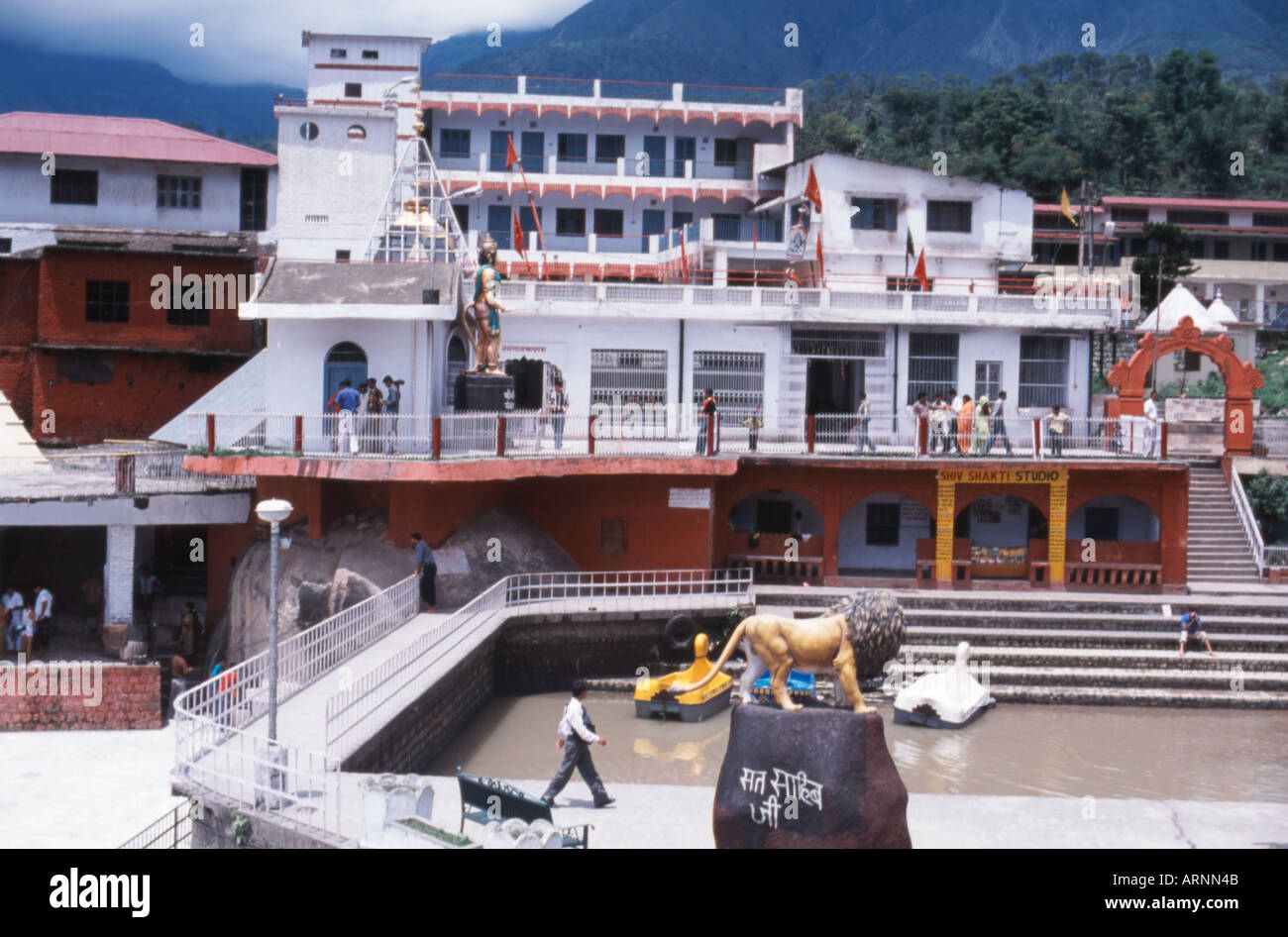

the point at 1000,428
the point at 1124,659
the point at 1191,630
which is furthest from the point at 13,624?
the point at 1191,630

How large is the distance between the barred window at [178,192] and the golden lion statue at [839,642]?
110 ft

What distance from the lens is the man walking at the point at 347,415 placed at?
2684 centimetres

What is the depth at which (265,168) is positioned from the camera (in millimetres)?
A: 43344

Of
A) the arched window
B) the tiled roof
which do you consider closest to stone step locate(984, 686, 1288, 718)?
the arched window

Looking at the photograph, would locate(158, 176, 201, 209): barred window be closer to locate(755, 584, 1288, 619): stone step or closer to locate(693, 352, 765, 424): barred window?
locate(693, 352, 765, 424): barred window

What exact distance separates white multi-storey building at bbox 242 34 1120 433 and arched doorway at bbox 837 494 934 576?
2.48m

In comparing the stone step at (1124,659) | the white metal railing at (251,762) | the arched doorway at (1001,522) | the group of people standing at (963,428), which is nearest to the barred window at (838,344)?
the group of people standing at (963,428)

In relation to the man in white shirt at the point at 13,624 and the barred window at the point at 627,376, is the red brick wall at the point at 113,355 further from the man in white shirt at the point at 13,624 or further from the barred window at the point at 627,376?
the barred window at the point at 627,376

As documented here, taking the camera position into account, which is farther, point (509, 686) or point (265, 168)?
point (265, 168)

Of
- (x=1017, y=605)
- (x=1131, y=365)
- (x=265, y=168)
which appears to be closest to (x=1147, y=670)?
(x=1017, y=605)

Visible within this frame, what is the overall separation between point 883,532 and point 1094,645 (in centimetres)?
688

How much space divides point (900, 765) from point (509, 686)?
8.10 m

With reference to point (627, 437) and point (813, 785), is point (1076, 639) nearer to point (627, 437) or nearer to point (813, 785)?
point (627, 437)

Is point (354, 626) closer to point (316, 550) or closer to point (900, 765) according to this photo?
point (316, 550)
